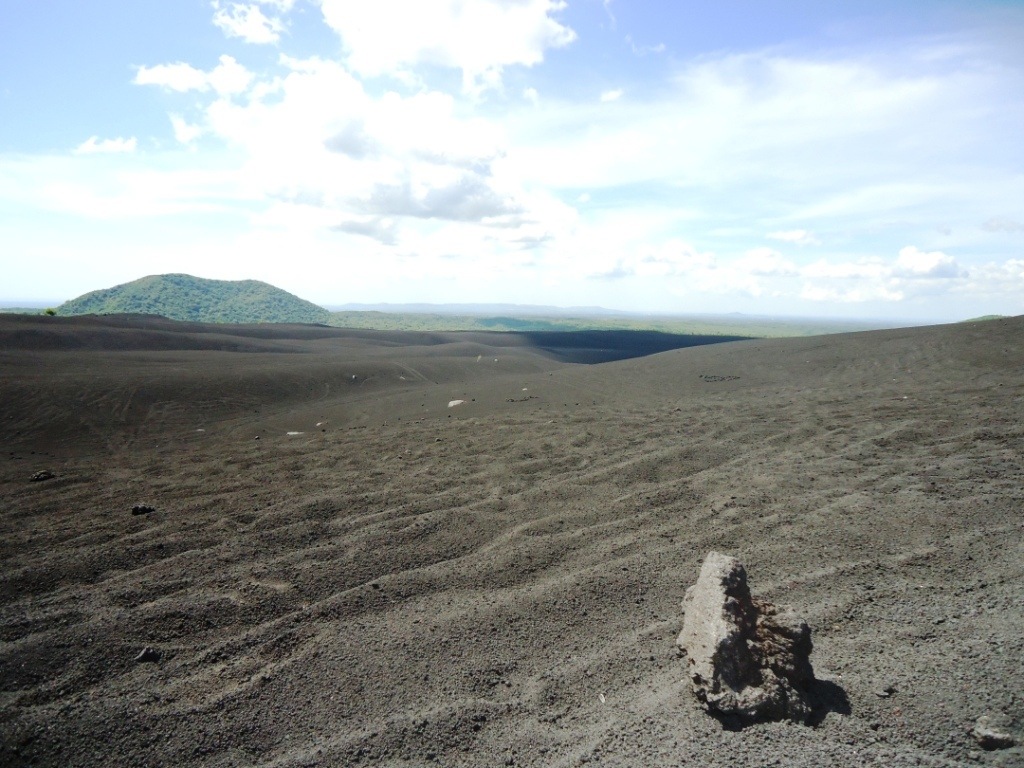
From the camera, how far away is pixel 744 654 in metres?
3.30

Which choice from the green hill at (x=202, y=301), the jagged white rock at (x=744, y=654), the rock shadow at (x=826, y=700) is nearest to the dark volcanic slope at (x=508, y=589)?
the rock shadow at (x=826, y=700)

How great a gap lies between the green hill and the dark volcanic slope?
115 metres

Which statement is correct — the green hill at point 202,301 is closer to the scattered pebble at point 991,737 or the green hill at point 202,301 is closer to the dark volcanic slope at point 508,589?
the dark volcanic slope at point 508,589

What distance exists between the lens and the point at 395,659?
155 inches

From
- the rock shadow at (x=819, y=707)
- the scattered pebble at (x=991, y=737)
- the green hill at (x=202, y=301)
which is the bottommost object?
the rock shadow at (x=819, y=707)

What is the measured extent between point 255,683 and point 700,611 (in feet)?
9.74

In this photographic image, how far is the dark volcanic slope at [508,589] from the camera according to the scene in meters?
3.20

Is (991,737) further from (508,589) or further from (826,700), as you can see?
(508,589)

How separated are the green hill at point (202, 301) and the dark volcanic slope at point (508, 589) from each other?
115357mm

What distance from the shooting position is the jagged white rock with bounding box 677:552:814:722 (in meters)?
3.11

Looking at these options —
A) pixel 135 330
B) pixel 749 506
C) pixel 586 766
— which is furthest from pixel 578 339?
pixel 586 766

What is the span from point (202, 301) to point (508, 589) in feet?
493

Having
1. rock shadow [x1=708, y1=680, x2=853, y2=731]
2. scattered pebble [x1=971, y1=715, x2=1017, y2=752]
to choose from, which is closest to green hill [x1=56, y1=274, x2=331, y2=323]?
rock shadow [x1=708, y1=680, x2=853, y2=731]

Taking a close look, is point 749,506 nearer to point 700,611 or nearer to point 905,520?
point 905,520
